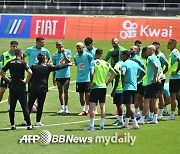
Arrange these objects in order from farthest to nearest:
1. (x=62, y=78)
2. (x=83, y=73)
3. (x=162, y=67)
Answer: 1. (x=62, y=78)
2. (x=83, y=73)
3. (x=162, y=67)

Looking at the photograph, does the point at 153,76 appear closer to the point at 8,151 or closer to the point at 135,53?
the point at 135,53

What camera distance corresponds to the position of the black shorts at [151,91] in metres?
20.1

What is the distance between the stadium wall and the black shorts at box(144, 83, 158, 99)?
806 inches

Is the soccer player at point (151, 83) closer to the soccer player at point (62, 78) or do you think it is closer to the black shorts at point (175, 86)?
the black shorts at point (175, 86)

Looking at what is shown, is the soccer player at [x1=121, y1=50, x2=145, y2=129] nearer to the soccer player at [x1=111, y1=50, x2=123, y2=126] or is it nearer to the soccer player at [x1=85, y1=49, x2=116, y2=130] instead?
the soccer player at [x1=85, y1=49, x2=116, y2=130]

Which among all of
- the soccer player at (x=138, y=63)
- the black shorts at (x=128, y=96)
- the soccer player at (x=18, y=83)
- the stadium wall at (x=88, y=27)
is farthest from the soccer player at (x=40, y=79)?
the stadium wall at (x=88, y=27)

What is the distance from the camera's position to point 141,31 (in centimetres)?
4075

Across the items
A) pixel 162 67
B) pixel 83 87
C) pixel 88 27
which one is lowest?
pixel 83 87

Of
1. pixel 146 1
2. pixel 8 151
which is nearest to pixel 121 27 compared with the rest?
pixel 146 1

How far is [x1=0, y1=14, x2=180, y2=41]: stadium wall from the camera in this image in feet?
133

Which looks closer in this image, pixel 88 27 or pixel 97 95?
pixel 97 95

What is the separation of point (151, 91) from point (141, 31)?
21.0m

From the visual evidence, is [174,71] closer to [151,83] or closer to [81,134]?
[151,83]

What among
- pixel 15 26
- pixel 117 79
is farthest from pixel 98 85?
pixel 15 26
